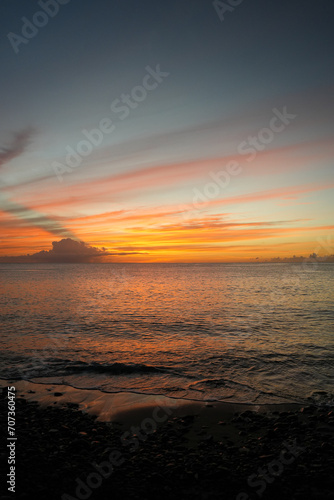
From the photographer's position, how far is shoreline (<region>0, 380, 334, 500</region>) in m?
6.48

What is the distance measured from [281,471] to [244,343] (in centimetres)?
1442

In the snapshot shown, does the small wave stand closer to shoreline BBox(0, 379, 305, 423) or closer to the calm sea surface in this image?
the calm sea surface

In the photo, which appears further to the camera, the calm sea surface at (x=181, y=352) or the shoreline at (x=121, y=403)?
the calm sea surface at (x=181, y=352)

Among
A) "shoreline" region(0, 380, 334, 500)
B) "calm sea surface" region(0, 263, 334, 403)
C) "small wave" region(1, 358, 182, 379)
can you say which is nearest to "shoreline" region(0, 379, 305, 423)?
"shoreline" region(0, 380, 334, 500)

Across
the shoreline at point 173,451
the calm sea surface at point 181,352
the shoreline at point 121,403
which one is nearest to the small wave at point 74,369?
the calm sea surface at point 181,352

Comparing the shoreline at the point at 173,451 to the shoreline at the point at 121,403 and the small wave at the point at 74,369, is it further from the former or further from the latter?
the small wave at the point at 74,369

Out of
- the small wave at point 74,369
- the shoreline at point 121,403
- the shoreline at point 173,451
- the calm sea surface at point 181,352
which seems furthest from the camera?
the small wave at point 74,369

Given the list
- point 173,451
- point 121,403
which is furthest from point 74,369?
point 173,451

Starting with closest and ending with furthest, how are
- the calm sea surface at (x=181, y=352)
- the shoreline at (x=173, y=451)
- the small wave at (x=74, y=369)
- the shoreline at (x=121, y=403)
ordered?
the shoreline at (x=173, y=451) → the shoreline at (x=121, y=403) → the calm sea surface at (x=181, y=352) → the small wave at (x=74, y=369)

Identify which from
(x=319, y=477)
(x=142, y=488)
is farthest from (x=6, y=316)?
(x=319, y=477)

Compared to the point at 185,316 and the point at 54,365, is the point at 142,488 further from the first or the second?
the point at 185,316

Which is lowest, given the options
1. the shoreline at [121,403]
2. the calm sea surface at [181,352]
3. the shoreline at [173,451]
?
the calm sea surface at [181,352]

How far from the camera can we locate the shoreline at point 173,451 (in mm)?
6480

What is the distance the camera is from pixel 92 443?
830 cm
